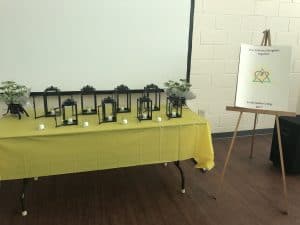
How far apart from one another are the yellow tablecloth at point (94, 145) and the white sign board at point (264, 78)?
477mm

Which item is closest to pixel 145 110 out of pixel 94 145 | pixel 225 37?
pixel 94 145

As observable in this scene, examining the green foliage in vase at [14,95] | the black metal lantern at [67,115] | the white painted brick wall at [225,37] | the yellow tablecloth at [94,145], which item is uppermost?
the white painted brick wall at [225,37]

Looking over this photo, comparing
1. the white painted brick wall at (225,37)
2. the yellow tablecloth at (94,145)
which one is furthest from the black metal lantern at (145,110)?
the white painted brick wall at (225,37)

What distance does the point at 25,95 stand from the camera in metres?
2.54

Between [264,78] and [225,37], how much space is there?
1.36m

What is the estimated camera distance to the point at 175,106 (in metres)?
2.68

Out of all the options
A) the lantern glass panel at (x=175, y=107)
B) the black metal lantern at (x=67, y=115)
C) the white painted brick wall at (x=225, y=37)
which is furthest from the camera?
the white painted brick wall at (x=225, y=37)

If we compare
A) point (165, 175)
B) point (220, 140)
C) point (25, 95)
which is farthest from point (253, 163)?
point (25, 95)

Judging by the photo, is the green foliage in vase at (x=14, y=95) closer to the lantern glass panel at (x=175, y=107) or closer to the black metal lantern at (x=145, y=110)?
the black metal lantern at (x=145, y=110)

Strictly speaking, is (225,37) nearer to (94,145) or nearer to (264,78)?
(264,78)

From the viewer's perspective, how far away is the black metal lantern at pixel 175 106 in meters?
2.58

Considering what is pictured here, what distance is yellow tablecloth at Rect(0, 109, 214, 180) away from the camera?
2.14m

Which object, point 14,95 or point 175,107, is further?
point 175,107

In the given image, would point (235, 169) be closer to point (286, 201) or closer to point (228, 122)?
point (286, 201)
